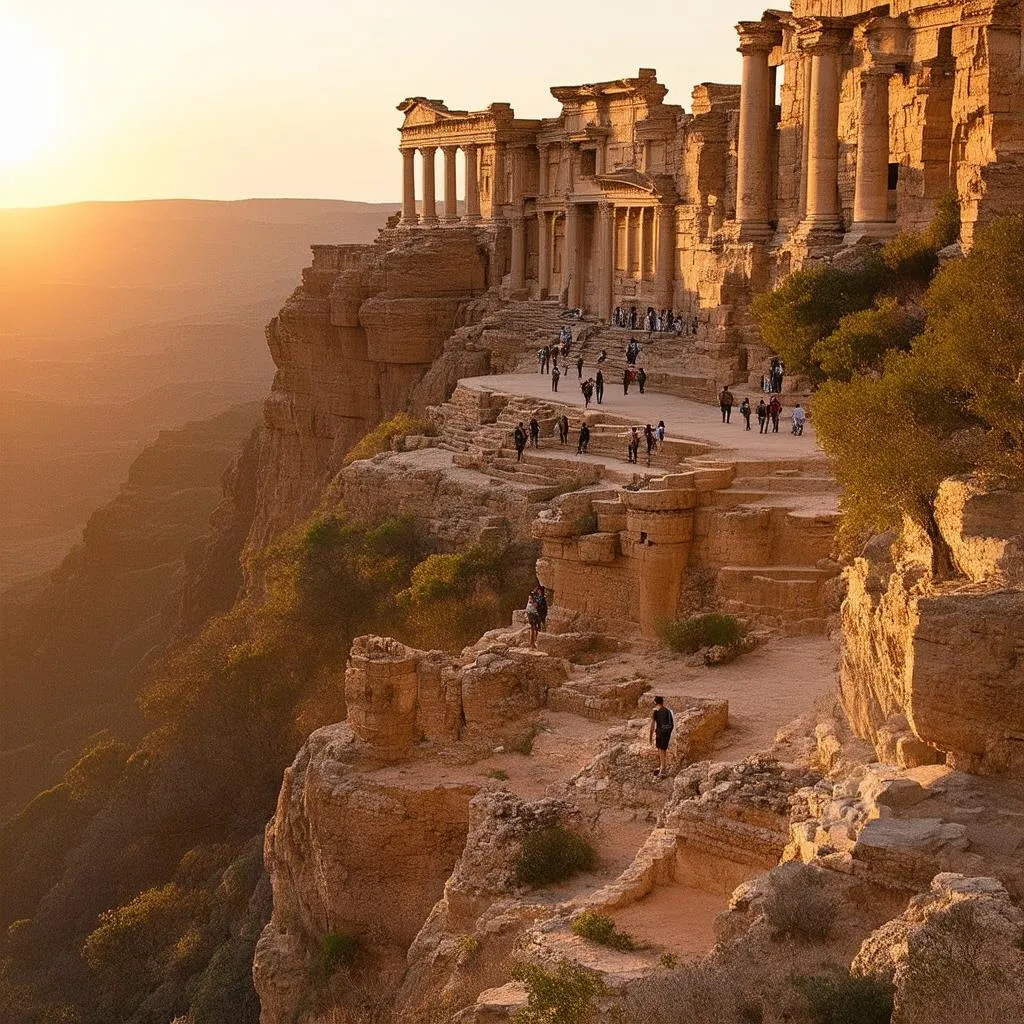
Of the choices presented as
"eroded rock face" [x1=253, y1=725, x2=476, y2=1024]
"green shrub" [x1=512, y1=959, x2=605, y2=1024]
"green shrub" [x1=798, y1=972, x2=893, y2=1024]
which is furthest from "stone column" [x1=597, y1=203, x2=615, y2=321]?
"green shrub" [x1=798, y1=972, x2=893, y2=1024]

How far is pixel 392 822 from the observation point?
16969 mm

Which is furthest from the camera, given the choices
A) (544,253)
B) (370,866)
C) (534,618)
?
(544,253)

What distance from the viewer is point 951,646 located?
36.0ft

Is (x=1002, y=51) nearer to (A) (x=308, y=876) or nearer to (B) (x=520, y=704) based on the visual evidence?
(B) (x=520, y=704)

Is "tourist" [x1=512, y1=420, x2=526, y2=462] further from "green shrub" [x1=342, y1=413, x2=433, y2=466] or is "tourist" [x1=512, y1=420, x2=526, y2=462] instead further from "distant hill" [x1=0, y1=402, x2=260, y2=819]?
"distant hill" [x1=0, y1=402, x2=260, y2=819]

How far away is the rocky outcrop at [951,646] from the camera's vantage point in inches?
427

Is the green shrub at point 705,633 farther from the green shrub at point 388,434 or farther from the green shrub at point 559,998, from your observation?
the green shrub at point 388,434

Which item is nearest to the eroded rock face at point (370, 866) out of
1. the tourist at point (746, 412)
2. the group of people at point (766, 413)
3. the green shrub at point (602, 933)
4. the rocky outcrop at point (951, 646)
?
the rocky outcrop at point (951, 646)

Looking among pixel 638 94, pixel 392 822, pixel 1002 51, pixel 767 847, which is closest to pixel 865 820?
pixel 767 847

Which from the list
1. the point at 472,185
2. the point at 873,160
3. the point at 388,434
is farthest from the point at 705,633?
the point at 472,185

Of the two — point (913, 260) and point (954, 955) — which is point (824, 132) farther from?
point (954, 955)

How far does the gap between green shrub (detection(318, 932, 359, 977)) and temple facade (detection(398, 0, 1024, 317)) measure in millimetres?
17726

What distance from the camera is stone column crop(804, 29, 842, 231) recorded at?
33781 millimetres

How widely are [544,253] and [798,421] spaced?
24.0 m
